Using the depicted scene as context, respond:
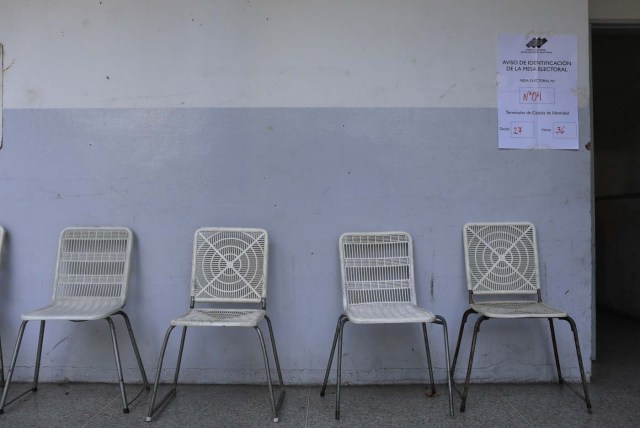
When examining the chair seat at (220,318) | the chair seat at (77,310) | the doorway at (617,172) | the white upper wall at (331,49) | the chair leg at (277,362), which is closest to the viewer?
the chair seat at (220,318)

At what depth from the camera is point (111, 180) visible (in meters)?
2.73

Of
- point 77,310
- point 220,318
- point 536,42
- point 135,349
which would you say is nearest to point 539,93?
point 536,42

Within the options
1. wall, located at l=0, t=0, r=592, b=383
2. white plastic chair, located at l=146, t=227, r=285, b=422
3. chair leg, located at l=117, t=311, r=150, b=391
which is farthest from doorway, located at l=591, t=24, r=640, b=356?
chair leg, located at l=117, t=311, r=150, b=391

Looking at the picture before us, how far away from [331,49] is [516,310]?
72.4 inches

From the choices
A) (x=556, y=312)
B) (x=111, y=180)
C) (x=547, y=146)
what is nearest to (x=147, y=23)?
(x=111, y=180)

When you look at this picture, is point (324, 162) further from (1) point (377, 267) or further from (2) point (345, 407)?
(2) point (345, 407)

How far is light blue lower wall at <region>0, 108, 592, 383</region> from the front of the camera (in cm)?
269

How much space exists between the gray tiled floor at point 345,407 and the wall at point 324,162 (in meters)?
0.13

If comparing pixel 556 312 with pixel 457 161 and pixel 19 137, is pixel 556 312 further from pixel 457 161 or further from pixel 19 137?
pixel 19 137

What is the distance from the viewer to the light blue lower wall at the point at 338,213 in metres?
2.69

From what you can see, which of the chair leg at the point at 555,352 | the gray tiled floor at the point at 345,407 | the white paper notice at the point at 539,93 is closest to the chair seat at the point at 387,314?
the gray tiled floor at the point at 345,407

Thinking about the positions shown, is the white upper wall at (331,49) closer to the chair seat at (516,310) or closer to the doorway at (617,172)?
the chair seat at (516,310)

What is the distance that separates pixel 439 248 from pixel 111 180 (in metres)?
2.07

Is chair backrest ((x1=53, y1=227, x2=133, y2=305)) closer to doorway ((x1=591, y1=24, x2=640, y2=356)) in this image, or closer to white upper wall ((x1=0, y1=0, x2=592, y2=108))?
white upper wall ((x1=0, y1=0, x2=592, y2=108))
